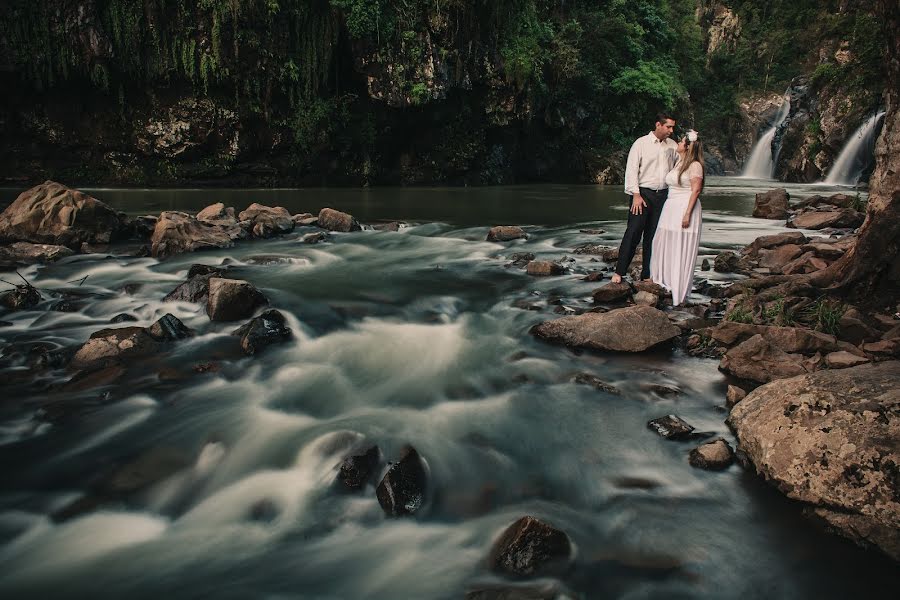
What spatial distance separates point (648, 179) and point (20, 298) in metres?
6.66

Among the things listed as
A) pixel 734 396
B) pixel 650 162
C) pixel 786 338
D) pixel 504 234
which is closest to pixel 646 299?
pixel 650 162

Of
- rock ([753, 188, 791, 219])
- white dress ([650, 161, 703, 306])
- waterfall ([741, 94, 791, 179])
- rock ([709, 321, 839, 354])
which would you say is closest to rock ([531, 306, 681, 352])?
rock ([709, 321, 839, 354])

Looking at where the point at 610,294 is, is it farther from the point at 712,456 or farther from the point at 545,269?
the point at 712,456

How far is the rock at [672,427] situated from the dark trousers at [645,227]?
10.3 ft

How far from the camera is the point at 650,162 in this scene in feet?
19.8

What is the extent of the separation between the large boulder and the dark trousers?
330 cm

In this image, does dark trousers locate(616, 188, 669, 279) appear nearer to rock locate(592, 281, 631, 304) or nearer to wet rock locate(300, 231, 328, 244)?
rock locate(592, 281, 631, 304)

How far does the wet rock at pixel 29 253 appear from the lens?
7875 millimetres

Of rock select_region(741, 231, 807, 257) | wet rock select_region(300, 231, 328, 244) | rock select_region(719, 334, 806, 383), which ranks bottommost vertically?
rock select_region(719, 334, 806, 383)

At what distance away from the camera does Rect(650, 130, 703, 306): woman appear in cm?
559

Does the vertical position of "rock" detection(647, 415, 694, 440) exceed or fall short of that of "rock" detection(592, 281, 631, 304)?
it falls short

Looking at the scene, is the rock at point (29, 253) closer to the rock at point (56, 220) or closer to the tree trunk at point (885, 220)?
the rock at point (56, 220)

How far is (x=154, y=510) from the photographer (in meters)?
2.82

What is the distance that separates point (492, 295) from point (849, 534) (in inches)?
178
